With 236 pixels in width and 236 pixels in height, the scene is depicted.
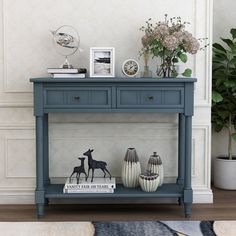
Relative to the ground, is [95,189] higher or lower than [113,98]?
lower

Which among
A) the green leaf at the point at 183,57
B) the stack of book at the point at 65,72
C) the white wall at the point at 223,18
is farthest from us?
the white wall at the point at 223,18

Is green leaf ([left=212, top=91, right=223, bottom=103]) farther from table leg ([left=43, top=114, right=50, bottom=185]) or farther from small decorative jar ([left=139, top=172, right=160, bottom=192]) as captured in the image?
table leg ([left=43, top=114, right=50, bottom=185])

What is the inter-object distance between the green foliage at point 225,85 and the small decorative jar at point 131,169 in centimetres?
92

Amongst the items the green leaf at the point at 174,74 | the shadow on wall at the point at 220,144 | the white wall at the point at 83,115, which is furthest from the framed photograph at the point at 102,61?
the shadow on wall at the point at 220,144

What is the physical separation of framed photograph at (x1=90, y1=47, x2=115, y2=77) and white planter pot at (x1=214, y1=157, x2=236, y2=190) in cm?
137

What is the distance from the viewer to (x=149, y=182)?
10.9 ft

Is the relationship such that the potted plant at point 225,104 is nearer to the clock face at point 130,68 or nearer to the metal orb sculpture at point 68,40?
the clock face at point 130,68

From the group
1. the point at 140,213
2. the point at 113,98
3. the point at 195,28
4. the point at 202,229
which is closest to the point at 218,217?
the point at 202,229

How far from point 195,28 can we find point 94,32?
2.54 ft

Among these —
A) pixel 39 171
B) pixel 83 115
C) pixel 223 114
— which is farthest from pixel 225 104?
pixel 39 171

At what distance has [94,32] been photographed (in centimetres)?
359

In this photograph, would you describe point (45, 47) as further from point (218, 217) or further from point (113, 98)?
point (218, 217)

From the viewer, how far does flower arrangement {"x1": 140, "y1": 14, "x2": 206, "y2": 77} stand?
3.27 meters

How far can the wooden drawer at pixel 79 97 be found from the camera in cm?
325
